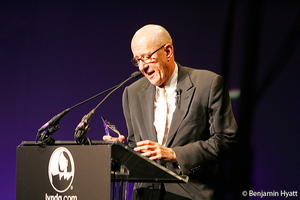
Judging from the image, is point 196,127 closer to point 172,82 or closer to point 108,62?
point 172,82

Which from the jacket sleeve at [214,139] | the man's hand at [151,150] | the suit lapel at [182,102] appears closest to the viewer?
the man's hand at [151,150]

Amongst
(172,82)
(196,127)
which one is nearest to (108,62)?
(172,82)

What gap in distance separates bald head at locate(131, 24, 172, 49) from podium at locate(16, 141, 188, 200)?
0.75 m

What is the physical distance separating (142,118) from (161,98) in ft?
0.49

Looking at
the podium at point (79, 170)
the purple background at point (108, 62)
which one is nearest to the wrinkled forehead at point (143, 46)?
the podium at point (79, 170)

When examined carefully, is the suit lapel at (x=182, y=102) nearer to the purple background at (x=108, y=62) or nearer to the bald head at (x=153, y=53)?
the bald head at (x=153, y=53)

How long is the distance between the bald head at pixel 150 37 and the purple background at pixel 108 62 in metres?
0.89

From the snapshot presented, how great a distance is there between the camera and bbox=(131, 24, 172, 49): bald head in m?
2.53

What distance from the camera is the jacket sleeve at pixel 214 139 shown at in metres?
2.27

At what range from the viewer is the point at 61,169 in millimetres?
1945

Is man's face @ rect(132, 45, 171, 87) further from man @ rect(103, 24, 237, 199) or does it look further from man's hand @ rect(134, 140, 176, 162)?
man's hand @ rect(134, 140, 176, 162)

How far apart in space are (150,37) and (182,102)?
→ 0.37 m

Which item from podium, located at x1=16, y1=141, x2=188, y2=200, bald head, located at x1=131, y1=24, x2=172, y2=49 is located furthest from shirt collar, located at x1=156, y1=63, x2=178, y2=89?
podium, located at x1=16, y1=141, x2=188, y2=200

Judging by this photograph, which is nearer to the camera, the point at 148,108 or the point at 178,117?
the point at 178,117
